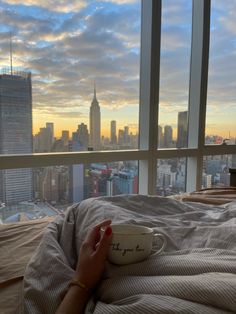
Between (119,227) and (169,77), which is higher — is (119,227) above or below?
below

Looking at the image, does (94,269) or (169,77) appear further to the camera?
(169,77)

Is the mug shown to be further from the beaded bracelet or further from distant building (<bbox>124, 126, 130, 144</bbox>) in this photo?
distant building (<bbox>124, 126, 130, 144</bbox>)

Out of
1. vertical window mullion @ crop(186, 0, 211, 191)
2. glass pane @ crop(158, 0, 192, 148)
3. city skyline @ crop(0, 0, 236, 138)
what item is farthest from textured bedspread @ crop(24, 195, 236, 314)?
vertical window mullion @ crop(186, 0, 211, 191)

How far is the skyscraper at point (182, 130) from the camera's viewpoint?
2.98 metres

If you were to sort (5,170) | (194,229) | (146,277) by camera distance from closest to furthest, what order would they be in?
(146,277) → (194,229) → (5,170)

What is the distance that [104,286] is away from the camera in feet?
2.02

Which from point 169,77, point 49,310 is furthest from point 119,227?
point 169,77

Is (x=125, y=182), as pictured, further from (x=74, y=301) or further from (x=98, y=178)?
(x=74, y=301)

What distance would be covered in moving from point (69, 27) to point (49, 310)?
2177 mm

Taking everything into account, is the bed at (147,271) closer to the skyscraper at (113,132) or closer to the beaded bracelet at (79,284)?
the beaded bracelet at (79,284)

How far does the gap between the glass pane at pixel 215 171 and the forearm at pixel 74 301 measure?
270 cm

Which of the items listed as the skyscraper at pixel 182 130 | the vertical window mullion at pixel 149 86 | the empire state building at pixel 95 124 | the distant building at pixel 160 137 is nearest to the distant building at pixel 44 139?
the empire state building at pixel 95 124

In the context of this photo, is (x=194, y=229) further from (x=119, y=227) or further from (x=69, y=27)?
(x=69, y=27)

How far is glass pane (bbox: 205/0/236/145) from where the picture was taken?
3.07 m
